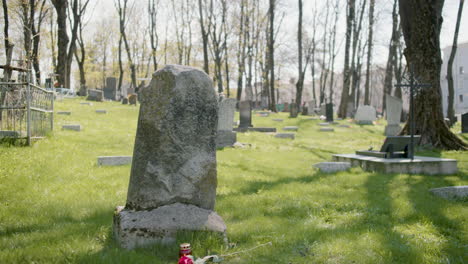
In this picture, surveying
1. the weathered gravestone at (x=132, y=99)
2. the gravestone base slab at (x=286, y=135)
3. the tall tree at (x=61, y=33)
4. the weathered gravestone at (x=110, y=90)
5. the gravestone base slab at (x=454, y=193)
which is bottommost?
the gravestone base slab at (x=454, y=193)

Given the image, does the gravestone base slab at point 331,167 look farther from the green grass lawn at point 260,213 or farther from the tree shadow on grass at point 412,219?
the tree shadow on grass at point 412,219

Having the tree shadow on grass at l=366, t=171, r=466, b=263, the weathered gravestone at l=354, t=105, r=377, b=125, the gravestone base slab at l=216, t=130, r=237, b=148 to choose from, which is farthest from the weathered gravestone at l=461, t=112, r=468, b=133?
the tree shadow on grass at l=366, t=171, r=466, b=263

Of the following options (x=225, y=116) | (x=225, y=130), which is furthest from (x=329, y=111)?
(x=225, y=130)

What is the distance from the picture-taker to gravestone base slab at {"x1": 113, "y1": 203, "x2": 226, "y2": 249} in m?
3.92

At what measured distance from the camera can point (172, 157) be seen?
4.25 meters

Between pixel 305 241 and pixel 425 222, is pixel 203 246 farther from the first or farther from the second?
pixel 425 222

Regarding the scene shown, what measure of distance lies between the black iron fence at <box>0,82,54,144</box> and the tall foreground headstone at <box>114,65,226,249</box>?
6580 mm

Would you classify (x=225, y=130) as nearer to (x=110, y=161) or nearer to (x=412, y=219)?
(x=110, y=161)

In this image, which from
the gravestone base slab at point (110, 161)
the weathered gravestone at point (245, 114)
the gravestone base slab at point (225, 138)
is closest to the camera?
the gravestone base slab at point (110, 161)

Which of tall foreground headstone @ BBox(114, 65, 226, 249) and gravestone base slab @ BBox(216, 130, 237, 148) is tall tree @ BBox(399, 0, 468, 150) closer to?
gravestone base slab @ BBox(216, 130, 237, 148)

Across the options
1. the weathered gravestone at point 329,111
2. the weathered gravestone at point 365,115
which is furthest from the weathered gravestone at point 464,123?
the weathered gravestone at point 329,111

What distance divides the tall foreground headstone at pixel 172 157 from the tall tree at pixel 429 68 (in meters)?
10.2

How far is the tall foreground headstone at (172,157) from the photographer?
416 centimetres

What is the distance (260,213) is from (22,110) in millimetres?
7911
